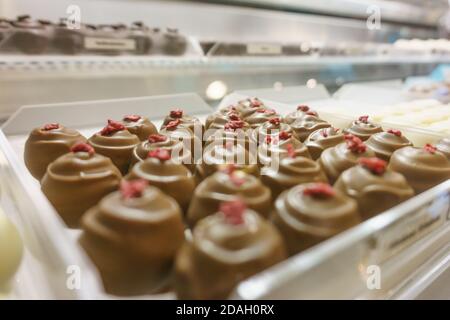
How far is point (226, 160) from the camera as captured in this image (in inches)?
46.5

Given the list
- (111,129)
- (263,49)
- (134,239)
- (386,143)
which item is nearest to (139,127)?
(111,129)

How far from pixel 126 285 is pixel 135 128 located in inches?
29.9

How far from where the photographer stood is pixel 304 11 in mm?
3592

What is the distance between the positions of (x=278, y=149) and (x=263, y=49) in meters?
1.43

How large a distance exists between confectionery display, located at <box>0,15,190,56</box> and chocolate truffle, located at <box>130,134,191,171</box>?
827 millimetres

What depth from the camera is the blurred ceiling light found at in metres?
2.40

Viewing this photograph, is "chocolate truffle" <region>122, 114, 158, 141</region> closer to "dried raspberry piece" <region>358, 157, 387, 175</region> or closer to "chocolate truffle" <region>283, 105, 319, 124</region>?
"chocolate truffle" <region>283, 105, 319, 124</region>

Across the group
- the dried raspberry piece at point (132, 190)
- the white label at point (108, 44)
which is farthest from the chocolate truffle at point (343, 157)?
the white label at point (108, 44)

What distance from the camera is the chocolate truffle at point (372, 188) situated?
104 centimetres

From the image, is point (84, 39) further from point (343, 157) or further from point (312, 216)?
point (312, 216)

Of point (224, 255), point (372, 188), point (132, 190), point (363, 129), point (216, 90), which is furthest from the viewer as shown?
point (216, 90)

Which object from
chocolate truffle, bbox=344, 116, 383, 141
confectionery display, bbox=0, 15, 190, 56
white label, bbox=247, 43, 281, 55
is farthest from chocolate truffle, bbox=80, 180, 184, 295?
white label, bbox=247, 43, 281, 55

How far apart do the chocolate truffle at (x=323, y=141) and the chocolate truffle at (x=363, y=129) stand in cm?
13

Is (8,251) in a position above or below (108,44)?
below
